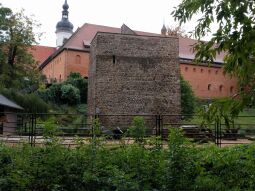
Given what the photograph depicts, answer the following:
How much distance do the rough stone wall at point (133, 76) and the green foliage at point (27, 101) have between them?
6264mm

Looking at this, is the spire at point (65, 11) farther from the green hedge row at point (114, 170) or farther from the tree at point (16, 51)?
the green hedge row at point (114, 170)

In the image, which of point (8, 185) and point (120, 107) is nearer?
point (8, 185)

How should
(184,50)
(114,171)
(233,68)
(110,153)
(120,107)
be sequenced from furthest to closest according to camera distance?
(184,50) → (120,107) → (110,153) → (114,171) → (233,68)

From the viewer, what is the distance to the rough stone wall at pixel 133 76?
75.3ft

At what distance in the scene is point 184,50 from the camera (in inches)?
1960

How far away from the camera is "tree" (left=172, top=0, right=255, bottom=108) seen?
303 centimetres

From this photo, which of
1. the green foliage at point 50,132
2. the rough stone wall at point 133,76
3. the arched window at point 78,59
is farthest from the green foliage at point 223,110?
the arched window at point 78,59

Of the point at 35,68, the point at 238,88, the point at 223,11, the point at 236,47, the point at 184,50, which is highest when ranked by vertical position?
the point at 184,50

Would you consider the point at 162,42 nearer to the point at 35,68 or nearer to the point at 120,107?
the point at 120,107

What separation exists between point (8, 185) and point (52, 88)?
29.8 meters

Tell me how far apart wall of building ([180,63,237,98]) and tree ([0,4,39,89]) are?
22.7 metres

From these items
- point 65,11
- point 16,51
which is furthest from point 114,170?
point 65,11

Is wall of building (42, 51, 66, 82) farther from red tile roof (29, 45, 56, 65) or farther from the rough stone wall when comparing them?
the rough stone wall

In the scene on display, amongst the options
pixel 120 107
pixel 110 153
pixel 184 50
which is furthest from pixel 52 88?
pixel 110 153
